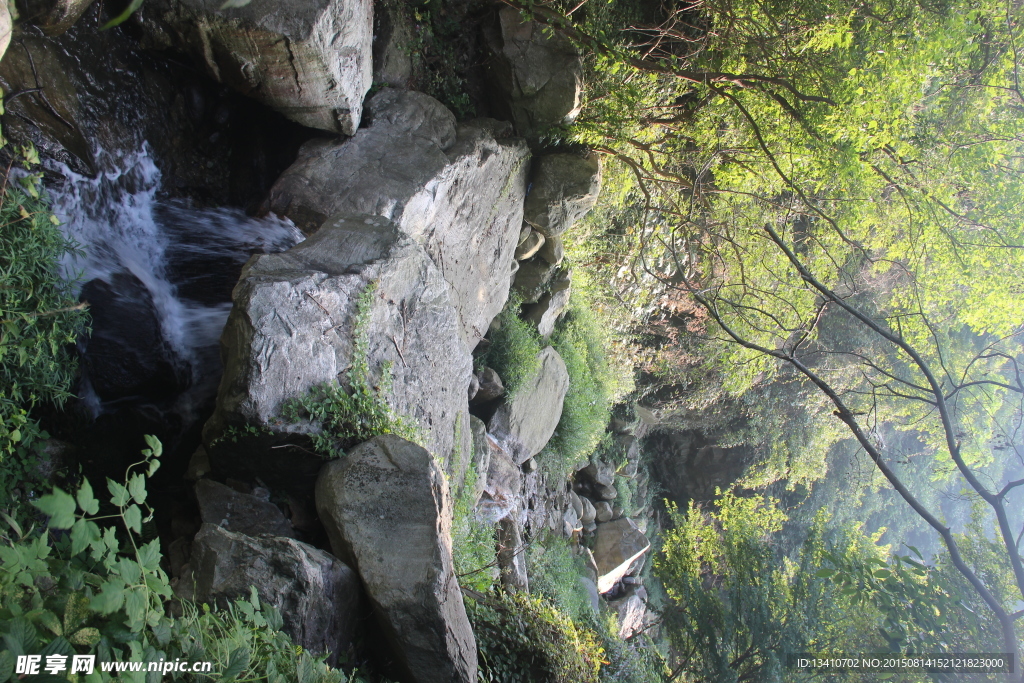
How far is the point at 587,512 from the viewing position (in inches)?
369

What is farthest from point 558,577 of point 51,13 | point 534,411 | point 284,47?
point 51,13

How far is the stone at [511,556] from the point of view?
600 centimetres

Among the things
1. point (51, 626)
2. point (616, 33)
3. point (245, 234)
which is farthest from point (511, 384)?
point (51, 626)

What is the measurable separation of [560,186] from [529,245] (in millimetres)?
862

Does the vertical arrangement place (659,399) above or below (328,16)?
below

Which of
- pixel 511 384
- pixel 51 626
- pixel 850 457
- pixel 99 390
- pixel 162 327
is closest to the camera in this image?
pixel 51 626

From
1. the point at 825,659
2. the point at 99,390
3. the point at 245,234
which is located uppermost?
the point at 245,234

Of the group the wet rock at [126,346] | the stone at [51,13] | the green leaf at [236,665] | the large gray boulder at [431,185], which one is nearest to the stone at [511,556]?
the large gray boulder at [431,185]

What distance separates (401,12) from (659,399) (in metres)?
7.26

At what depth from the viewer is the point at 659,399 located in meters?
10.2

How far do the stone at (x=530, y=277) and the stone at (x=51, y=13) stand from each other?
4.58 m

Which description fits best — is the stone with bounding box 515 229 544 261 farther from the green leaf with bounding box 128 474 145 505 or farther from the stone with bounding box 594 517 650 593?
the green leaf with bounding box 128 474 145 505

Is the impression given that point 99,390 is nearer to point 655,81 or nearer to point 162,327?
point 162,327

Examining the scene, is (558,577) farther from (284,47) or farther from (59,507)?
(59,507)
